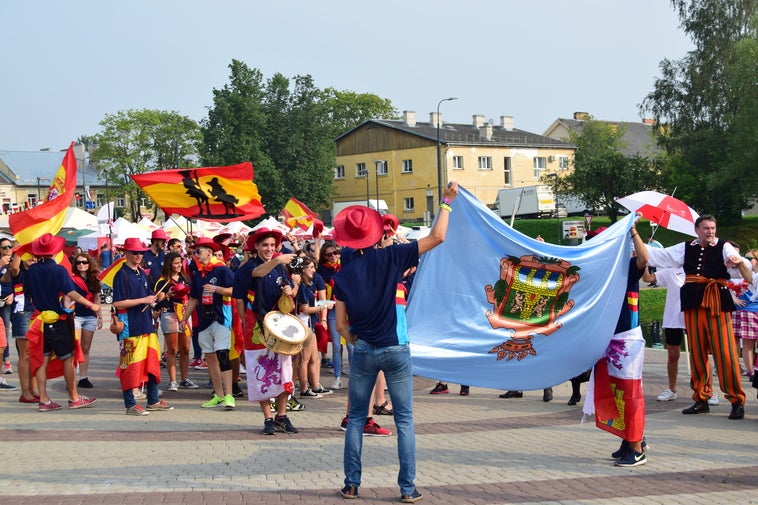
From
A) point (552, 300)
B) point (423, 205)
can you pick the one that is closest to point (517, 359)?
point (552, 300)

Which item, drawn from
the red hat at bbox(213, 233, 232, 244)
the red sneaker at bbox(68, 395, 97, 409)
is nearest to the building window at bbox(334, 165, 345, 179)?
the red hat at bbox(213, 233, 232, 244)

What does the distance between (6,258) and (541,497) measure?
9.31 m

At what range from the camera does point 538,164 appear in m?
80.2

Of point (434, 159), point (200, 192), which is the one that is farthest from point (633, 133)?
point (200, 192)

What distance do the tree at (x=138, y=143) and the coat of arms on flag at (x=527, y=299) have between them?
75.0 m

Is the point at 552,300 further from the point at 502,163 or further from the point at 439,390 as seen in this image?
the point at 502,163

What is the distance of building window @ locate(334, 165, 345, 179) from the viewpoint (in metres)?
84.8

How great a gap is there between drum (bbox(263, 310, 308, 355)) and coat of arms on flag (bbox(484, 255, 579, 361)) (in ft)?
5.79

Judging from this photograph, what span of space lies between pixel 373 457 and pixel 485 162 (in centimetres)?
6934

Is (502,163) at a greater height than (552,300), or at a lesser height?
greater

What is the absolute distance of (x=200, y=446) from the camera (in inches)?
344

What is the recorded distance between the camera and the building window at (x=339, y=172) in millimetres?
84838

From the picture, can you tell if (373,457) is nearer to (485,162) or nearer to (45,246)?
(45,246)

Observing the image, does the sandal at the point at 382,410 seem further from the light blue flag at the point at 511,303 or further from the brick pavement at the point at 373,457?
the light blue flag at the point at 511,303
